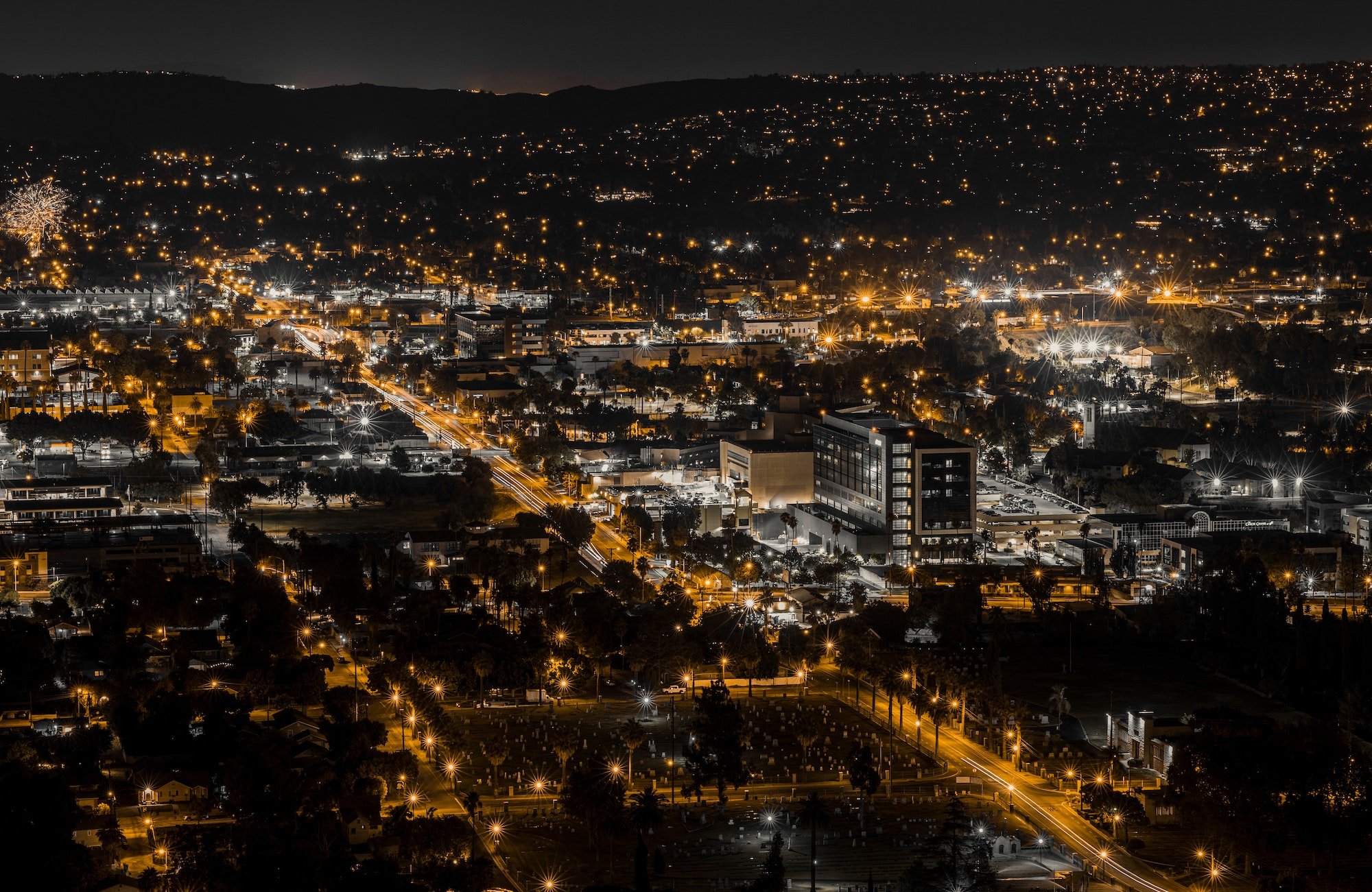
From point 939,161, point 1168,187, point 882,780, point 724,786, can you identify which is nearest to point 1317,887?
point 882,780

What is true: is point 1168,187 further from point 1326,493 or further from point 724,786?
point 724,786

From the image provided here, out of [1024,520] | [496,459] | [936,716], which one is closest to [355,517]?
[496,459]

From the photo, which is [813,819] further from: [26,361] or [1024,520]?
[26,361]

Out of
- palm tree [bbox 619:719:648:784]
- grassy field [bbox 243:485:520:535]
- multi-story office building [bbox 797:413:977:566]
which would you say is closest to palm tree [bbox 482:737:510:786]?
palm tree [bbox 619:719:648:784]

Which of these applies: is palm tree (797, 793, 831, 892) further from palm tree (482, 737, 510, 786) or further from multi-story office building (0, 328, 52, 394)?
multi-story office building (0, 328, 52, 394)

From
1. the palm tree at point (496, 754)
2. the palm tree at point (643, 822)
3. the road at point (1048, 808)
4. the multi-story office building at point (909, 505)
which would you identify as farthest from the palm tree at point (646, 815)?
the multi-story office building at point (909, 505)
